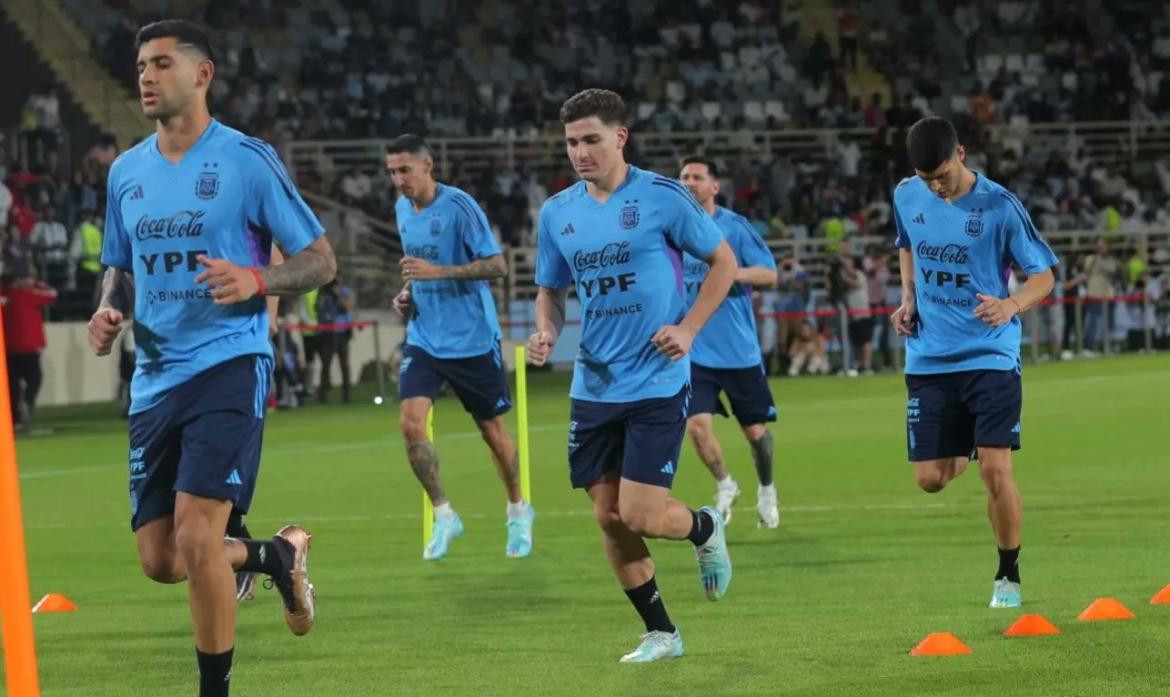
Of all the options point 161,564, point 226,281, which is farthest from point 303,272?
point 161,564

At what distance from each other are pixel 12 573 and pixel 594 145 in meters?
4.73

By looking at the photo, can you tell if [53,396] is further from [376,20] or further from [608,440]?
[608,440]

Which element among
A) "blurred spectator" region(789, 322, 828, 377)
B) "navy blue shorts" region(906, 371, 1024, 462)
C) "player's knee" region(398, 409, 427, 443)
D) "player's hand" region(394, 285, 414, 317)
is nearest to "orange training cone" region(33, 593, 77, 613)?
"player's knee" region(398, 409, 427, 443)

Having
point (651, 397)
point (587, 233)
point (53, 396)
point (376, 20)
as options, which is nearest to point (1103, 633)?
point (651, 397)

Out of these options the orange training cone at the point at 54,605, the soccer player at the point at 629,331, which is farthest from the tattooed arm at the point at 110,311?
the orange training cone at the point at 54,605

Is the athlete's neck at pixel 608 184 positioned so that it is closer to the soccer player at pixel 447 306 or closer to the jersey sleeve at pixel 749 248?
the soccer player at pixel 447 306

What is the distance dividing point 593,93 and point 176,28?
2065mm

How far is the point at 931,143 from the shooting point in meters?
10.3

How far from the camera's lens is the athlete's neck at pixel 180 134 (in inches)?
299

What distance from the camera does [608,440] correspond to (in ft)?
30.1

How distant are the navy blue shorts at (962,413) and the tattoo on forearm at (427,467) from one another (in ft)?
11.6

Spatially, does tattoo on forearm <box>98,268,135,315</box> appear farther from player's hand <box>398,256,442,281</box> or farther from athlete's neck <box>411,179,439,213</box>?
athlete's neck <box>411,179,439,213</box>

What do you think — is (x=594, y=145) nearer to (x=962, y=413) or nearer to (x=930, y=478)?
(x=962, y=413)

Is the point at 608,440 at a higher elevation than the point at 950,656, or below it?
higher
